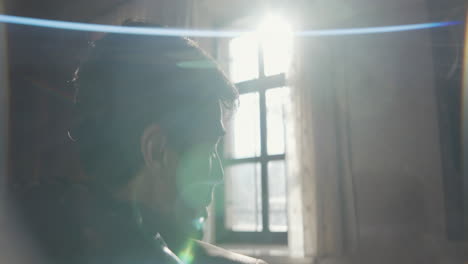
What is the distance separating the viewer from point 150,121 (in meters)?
0.88

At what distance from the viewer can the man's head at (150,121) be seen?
34.8 inches

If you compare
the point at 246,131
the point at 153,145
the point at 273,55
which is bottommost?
the point at 153,145

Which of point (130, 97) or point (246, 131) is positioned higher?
point (246, 131)

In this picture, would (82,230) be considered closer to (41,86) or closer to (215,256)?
(215,256)

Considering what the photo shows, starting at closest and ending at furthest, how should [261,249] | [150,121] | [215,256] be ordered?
1. [150,121]
2. [215,256]
3. [261,249]

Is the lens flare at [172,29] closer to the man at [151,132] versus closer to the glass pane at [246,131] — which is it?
the man at [151,132]

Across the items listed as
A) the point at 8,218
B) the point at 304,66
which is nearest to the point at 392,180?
the point at 304,66

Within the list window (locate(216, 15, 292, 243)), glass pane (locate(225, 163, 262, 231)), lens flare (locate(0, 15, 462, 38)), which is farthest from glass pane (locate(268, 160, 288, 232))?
lens flare (locate(0, 15, 462, 38))

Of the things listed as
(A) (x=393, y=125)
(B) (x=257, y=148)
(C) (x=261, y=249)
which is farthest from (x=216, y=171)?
(B) (x=257, y=148)

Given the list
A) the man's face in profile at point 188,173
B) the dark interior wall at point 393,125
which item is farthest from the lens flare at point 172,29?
the man's face in profile at point 188,173

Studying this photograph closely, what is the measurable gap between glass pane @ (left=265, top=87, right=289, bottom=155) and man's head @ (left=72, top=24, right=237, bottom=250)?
8.22 ft

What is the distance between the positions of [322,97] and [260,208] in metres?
1.08

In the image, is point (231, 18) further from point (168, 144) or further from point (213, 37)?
point (168, 144)

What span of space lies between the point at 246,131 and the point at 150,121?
281cm
